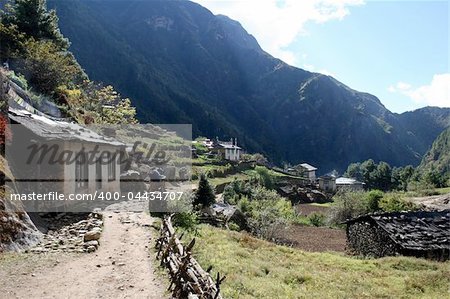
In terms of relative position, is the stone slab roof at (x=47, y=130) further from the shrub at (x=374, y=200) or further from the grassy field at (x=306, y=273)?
the shrub at (x=374, y=200)

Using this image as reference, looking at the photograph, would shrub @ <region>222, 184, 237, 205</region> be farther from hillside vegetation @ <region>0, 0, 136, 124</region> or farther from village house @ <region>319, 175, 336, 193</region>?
village house @ <region>319, 175, 336, 193</region>

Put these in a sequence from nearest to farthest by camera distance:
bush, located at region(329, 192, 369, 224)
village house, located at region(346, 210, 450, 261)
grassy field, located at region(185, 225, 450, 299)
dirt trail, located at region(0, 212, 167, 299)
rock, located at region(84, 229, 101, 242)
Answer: dirt trail, located at region(0, 212, 167, 299) < grassy field, located at region(185, 225, 450, 299) < rock, located at region(84, 229, 101, 242) < village house, located at region(346, 210, 450, 261) < bush, located at region(329, 192, 369, 224)

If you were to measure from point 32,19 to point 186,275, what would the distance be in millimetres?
37012

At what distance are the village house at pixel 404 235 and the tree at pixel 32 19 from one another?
3508 centimetres

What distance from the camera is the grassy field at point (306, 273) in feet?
39.0

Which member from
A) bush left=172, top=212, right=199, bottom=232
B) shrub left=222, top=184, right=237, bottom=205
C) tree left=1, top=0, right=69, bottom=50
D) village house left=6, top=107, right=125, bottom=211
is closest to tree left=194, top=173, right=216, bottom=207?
village house left=6, top=107, right=125, bottom=211

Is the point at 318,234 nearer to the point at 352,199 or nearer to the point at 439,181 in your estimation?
the point at 352,199

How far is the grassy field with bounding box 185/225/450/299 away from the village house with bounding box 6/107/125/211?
6.95 metres

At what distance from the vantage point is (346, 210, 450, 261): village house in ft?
70.9

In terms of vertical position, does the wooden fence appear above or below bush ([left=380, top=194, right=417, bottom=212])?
above

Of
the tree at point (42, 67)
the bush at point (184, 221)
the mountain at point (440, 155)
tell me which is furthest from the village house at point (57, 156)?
the mountain at point (440, 155)

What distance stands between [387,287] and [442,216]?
43.6 ft

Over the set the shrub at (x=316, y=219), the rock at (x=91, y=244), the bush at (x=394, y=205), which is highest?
the rock at (x=91, y=244)

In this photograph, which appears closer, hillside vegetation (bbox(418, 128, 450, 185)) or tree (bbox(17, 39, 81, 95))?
tree (bbox(17, 39, 81, 95))
